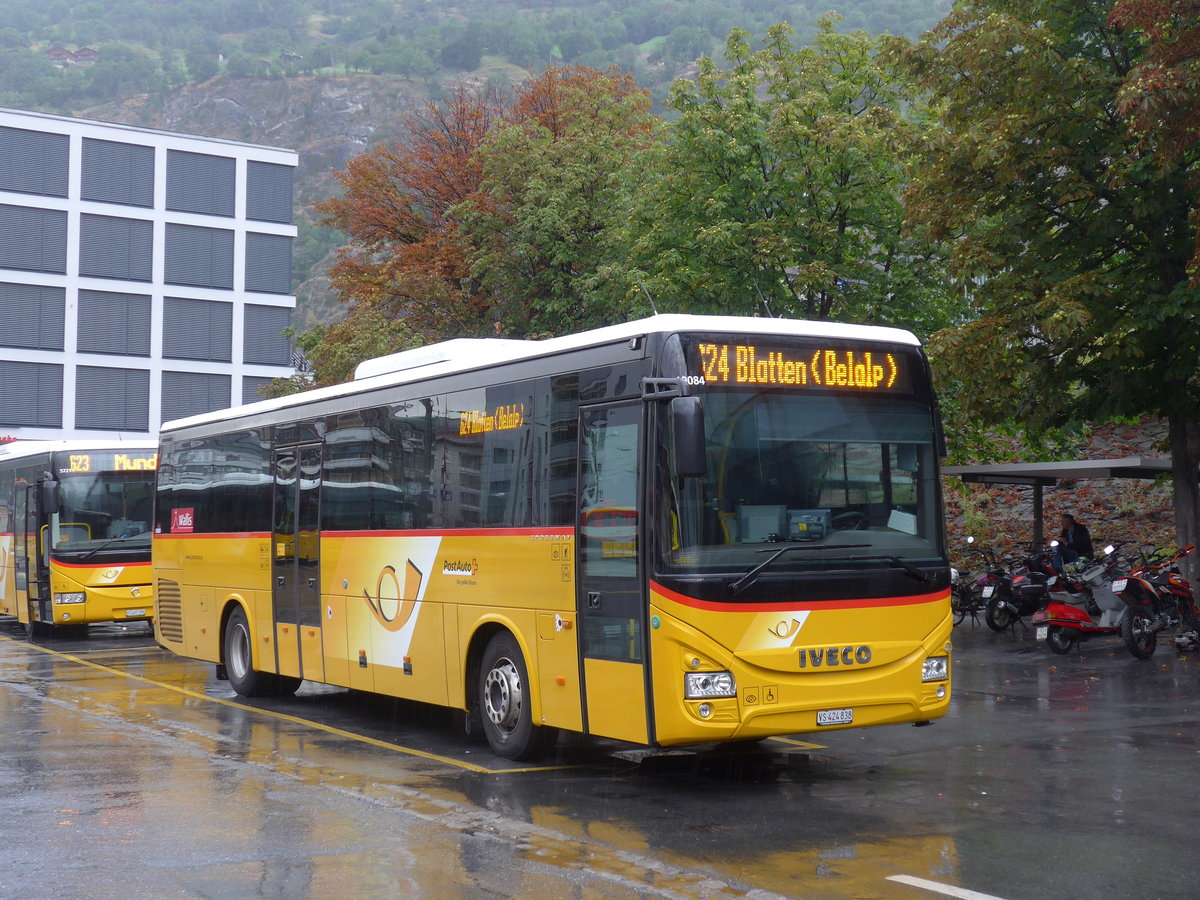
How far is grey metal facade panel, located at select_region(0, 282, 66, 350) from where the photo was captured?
245 feet

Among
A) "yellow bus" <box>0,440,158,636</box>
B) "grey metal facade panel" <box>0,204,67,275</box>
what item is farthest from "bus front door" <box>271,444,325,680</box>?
"grey metal facade panel" <box>0,204,67,275</box>

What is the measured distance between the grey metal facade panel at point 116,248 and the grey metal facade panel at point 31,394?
5755 millimetres

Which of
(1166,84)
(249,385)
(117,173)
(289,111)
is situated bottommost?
(1166,84)

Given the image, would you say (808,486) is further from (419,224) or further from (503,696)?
(419,224)

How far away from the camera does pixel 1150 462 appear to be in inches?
835

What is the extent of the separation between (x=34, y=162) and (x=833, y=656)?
74025 millimetres

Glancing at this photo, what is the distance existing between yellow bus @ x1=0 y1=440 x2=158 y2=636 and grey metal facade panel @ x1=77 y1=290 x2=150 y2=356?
56.0 meters

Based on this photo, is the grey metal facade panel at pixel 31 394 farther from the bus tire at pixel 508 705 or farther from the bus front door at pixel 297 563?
the bus tire at pixel 508 705

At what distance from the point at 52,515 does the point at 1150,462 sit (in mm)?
17392

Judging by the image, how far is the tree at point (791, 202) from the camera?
846 inches

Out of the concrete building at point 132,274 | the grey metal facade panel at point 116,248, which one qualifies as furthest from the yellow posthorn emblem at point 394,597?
the grey metal facade panel at point 116,248

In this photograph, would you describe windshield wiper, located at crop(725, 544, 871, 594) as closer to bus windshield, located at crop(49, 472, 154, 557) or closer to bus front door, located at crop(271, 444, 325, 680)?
bus front door, located at crop(271, 444, 325, 680)

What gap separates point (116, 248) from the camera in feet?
257

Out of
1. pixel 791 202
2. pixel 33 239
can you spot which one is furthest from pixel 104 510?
pixel 33 239
